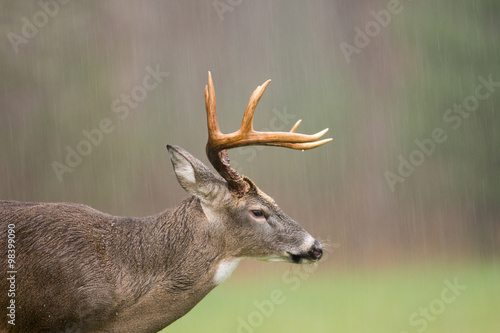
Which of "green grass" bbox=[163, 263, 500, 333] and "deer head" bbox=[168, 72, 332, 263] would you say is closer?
"deer head" bbox=[168, 72, 332, 263]

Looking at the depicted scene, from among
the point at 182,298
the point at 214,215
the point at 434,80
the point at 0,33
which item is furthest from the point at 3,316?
the point at 434,80

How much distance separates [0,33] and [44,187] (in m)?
3.70

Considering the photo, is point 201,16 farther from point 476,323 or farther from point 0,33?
point 476,323

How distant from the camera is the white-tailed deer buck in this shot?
614 centimetres

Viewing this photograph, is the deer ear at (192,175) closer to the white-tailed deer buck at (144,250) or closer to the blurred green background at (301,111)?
the white-tailed deer buck at (144,250)

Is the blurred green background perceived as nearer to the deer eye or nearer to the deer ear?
the deer eye

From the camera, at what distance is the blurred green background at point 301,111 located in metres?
18.0

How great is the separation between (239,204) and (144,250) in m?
0.91

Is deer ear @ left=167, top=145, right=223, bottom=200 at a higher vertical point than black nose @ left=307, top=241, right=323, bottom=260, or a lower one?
higher

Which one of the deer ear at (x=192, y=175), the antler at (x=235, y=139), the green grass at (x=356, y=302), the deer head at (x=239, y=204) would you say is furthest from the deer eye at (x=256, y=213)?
the green grass at (x=356, y=302)

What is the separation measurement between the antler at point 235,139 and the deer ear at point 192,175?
12cm

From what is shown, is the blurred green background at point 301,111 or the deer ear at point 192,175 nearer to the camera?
the deer ear at point 192,175

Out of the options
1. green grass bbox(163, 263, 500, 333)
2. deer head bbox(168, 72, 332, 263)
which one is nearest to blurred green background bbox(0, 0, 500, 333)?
green grass bbox(163, 263, 500, 333)

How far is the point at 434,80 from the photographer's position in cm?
2066
